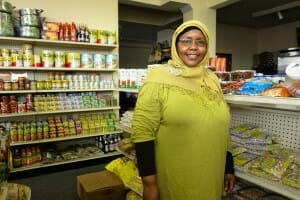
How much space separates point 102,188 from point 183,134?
54.5 inches

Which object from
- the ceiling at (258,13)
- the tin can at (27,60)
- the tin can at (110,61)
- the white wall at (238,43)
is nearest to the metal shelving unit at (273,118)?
the tin can at (110,61)

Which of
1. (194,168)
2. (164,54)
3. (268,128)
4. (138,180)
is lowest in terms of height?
(138,180)

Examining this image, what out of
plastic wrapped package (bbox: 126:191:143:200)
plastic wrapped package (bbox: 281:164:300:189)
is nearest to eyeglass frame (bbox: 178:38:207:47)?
plastic wrapped package (bbox: 281:164:300:189)

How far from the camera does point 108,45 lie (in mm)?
3680

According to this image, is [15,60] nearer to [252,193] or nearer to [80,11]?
[80,11]

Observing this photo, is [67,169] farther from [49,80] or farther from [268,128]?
[268,128]

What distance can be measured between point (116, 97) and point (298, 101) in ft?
10.2

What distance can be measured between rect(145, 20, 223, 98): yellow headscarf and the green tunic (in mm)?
13

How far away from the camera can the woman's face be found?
48.9 inches

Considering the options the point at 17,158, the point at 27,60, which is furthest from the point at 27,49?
the point at 17,158

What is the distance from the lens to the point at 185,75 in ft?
4.12

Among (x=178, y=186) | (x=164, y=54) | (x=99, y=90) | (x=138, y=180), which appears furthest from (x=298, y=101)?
(x=99, y=90)

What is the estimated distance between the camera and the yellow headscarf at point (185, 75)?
123 centimetres

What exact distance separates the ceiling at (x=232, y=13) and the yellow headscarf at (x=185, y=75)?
3301 millimetres
